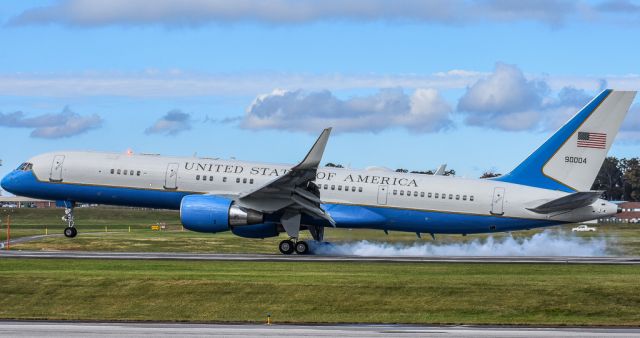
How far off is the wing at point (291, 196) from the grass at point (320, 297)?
32.9 feet

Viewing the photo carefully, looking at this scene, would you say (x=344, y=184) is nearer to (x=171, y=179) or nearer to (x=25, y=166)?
(x=171, y=179)

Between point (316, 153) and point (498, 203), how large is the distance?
420 inches

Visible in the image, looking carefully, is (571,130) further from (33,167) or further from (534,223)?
(33,167)

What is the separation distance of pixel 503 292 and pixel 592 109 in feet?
66.2

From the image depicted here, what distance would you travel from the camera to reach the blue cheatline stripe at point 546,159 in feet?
167

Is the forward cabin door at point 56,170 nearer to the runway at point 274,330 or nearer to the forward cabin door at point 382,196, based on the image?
the forward cabin door at point 382,196

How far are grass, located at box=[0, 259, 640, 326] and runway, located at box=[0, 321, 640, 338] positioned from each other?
2019 millimetres

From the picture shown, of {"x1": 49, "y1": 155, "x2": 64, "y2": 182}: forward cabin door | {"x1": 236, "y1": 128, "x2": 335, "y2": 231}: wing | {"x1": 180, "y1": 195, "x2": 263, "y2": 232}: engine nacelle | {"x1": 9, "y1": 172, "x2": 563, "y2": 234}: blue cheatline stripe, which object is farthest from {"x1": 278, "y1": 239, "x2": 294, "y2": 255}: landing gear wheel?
{"x1": 49, "y1": 155, "x2": 64, "y2": 182}: forward cabin door

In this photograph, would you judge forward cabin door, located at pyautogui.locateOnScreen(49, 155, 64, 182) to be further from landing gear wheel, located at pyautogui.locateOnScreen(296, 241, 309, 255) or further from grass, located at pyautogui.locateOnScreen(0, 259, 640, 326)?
grass, located at pyautogui.locateOnScreen(0, 259, 640, 326)

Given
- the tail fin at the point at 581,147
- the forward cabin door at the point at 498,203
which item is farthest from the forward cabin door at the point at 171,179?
the tail fin at the point at 581,147

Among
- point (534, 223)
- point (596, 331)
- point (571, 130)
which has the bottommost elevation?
point (596, 331)

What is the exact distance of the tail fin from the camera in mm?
50531

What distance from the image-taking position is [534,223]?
172 feet

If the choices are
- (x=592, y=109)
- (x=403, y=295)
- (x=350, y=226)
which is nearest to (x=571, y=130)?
(x=592, y=109)
